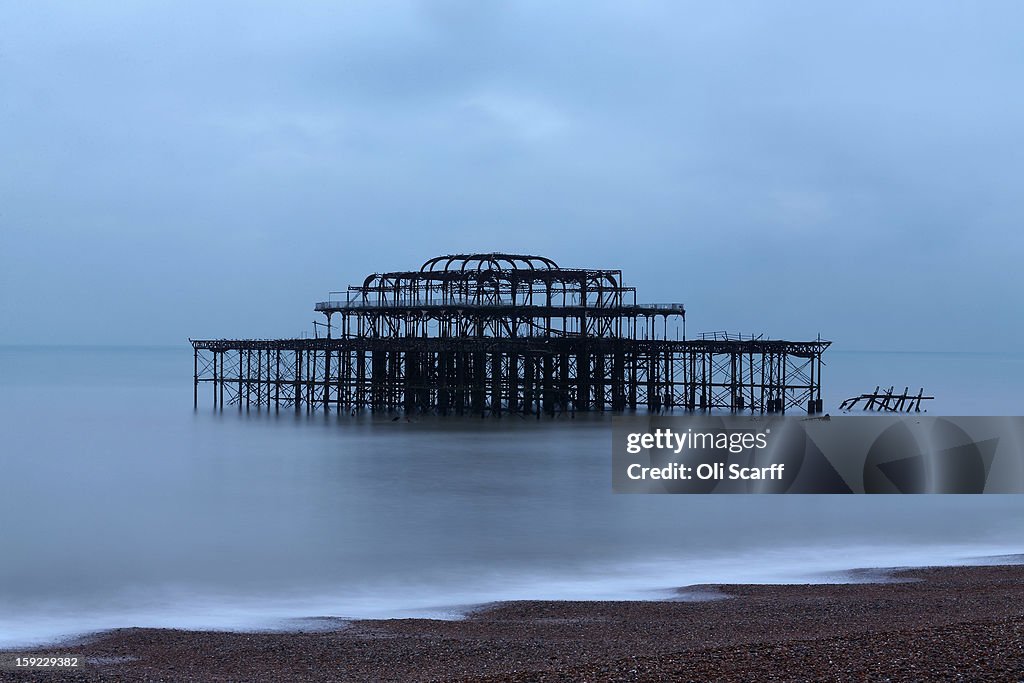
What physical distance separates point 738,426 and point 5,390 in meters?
66.6

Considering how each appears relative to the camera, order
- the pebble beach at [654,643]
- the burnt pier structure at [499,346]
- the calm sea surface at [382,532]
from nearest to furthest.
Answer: the pebble beach at [654,643], the calm sea surface at [382,532], the burnt pier structure at [499,346]

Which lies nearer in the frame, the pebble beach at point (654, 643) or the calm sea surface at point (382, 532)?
the pebble beach at point (654, 643)

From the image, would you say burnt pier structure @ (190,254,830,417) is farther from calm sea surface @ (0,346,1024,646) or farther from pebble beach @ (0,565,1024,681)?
pebble beach @ (0,565,1024,681)

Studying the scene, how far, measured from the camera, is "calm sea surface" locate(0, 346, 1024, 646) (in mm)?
19656

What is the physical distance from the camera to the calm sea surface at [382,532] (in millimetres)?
19656

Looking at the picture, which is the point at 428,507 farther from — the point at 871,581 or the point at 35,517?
the point at 871,581

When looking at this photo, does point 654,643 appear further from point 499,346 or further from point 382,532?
point 499,346

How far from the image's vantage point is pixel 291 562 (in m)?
22.7

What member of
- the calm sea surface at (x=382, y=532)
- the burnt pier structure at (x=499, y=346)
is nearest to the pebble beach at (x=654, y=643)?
the calm sea surface at (x=382, y=532)

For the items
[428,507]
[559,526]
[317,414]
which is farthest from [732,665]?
[317,414]

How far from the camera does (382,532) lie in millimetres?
25906

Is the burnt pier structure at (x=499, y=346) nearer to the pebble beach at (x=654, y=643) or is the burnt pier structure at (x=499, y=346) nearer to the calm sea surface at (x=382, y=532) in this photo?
the calm sea surface at (x=382, y=532)

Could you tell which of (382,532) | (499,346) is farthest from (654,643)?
(499,346)

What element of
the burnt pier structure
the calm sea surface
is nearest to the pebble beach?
the calm sea surface
